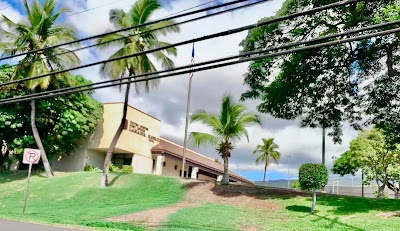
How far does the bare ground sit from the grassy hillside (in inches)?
34.3

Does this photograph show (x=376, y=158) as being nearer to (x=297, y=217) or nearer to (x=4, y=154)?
(x=297, y=217)

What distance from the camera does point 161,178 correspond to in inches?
1040

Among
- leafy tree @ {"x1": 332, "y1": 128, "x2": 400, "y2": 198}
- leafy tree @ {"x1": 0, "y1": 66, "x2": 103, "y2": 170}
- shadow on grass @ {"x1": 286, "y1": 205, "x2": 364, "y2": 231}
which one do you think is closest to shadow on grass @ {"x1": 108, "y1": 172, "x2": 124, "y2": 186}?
leafy tree @ {"x1": 0, "y1": 66, "x2": 103, "y2": 170}

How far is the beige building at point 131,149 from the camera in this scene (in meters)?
35.2

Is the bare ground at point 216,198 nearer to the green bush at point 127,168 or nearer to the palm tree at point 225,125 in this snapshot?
the palm tree at point 225,125

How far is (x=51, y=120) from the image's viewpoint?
102ft

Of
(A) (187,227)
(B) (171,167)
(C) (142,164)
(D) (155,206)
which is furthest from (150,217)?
(B) (171,167)

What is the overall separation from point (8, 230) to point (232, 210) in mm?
9680

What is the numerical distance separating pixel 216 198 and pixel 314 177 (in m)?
6.21

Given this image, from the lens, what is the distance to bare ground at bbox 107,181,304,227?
16.4 metres

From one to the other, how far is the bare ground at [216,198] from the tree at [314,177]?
1.89 metres

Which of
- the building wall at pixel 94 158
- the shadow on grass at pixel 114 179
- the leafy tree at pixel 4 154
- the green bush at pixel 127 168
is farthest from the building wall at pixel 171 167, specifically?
the leafy tree at pixel 4 154

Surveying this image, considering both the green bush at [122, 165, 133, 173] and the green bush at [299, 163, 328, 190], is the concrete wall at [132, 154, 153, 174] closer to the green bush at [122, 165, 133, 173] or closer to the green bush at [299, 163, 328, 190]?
the green bush at [122, 165, 133, 173]

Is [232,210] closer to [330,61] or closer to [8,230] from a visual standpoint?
[330,61]
